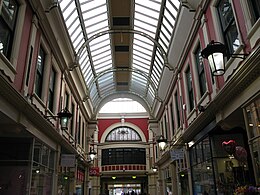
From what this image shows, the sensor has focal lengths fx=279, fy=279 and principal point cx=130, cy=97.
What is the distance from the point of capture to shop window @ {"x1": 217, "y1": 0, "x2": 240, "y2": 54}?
679 centimetres

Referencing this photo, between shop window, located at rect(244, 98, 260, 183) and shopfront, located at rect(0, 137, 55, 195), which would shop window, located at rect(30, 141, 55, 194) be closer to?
shopfront, located at rect(0, 137, 55, 195)

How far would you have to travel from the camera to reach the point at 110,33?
1425 centimetres

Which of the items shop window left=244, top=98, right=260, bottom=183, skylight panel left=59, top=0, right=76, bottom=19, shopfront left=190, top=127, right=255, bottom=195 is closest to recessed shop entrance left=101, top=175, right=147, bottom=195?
shopfront left=190, top=127, right=255, bottom=195

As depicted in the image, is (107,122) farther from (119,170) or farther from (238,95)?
(238,95)

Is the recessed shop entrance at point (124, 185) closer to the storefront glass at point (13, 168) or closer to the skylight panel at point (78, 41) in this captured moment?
the skylight panel at point (78, 41)

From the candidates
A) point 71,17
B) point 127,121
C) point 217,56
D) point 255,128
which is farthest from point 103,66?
point 255,128

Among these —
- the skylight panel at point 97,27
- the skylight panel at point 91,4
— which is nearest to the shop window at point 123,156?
the skylight panel at point 97,27

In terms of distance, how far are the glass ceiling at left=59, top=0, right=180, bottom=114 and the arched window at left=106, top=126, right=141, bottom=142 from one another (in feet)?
36.1

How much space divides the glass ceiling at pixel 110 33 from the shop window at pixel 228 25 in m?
2.90

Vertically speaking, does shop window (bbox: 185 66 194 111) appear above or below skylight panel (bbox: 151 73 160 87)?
below

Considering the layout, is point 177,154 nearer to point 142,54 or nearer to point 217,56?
point 142,54

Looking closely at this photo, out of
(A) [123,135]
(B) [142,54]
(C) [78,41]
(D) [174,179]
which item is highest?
(B) [142,54]

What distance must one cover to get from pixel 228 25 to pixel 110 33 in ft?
26.5

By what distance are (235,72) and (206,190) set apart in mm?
4968
